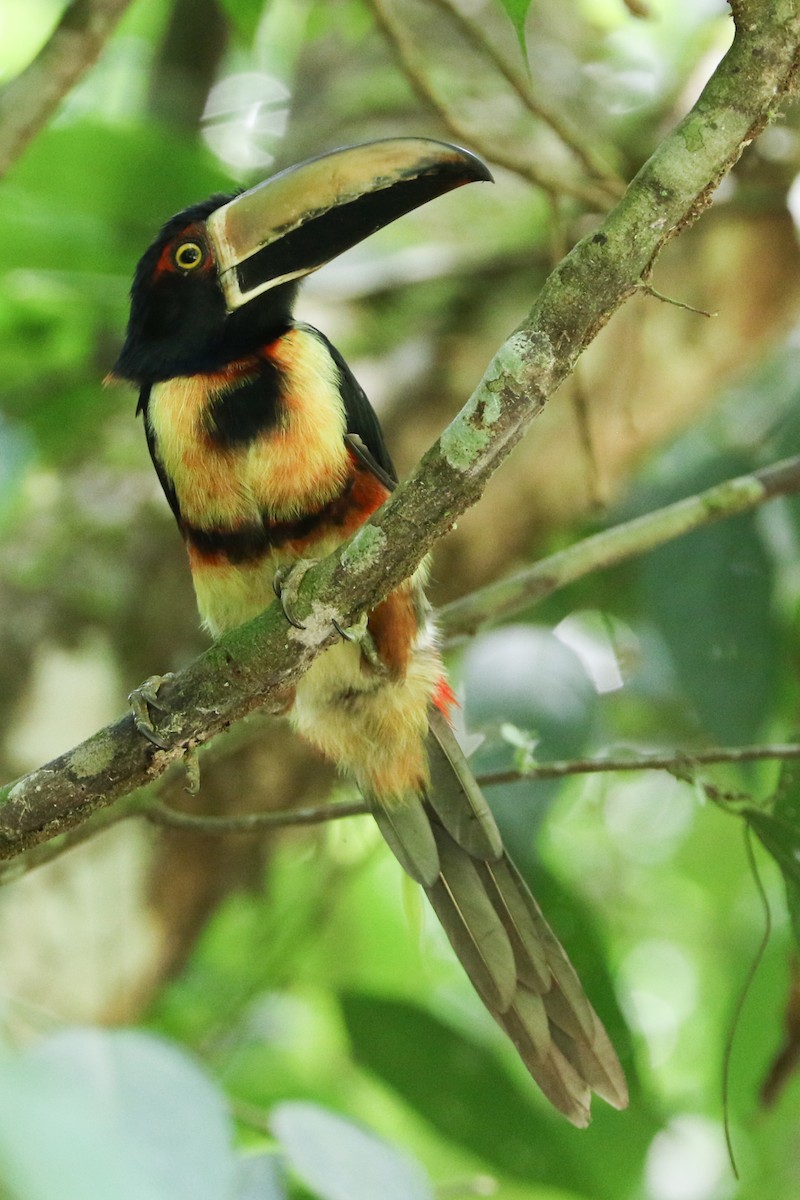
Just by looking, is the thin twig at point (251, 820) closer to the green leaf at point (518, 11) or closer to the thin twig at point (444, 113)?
the green leaf at point (518, 11)

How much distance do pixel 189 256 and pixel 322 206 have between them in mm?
365

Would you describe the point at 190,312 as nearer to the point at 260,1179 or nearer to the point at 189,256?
the point at 189,256

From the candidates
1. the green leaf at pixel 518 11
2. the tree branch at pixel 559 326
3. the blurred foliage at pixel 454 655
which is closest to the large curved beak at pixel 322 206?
A: the green leaf at pixel 518 11

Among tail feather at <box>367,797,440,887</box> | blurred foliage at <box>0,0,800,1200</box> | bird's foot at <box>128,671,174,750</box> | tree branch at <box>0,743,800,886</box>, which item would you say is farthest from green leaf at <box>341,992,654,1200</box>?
bird's foot at <box>128,671,174,750</box>

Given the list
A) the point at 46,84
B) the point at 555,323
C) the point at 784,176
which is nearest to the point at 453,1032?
the point at 555,323

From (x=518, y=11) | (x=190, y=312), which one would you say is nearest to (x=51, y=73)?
(x=190, y=312)

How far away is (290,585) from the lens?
1865 mm

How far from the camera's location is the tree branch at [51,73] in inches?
102

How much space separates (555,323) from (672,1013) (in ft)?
13.4

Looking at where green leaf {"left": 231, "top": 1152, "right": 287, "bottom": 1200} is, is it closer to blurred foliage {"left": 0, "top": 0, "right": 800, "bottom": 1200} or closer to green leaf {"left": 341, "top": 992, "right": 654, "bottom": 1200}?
blurred foliage {"left": 0, "top": 0, "right": 800, "bottom": 1200}

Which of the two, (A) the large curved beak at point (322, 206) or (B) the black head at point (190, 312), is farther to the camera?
(B) the black head at point (190, 312)

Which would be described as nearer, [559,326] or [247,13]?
[559,326]

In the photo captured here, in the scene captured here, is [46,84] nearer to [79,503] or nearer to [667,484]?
[79,503]

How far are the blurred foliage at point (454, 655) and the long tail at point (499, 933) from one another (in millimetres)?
80
